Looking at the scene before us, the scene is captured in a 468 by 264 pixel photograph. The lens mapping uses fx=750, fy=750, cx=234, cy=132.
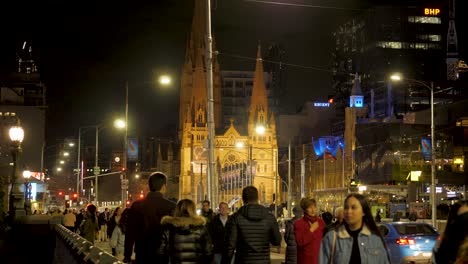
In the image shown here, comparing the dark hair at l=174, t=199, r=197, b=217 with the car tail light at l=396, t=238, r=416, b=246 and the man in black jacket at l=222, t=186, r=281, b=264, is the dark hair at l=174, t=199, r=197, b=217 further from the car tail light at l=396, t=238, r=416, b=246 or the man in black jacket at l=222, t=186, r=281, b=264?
the car tail light at l=396, t=238, r=416, b=246

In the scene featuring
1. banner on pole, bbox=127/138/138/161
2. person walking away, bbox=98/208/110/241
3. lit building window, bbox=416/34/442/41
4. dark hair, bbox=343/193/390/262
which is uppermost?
lit building window, bbox=416/34/442/41

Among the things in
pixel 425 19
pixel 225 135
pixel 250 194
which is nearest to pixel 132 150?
pixel 250 194

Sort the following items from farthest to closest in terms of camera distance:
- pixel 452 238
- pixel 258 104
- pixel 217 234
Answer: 1. pixel 258 104
2. pixel 217 234
3. pixel 452 238

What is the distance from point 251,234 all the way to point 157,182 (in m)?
1.33

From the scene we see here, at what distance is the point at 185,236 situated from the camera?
8.56 m

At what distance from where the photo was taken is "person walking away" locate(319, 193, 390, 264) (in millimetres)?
6039

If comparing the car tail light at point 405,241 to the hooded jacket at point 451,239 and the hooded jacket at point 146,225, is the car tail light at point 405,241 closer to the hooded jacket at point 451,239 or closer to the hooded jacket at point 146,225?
the hooded jacket at point 146,225

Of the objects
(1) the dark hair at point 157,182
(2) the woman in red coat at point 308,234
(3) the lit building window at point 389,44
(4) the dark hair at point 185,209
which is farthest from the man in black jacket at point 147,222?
(3) the lit building window at point 389,44

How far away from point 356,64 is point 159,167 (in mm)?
48702

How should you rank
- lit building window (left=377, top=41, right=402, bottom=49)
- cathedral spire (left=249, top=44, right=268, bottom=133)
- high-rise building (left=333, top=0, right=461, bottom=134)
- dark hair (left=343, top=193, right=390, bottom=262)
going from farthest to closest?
cathedral spire (left=249, top=44, right=268, bottom=133)
lit building window (left=377, top=41, right=402, bottom=49)
high-rise building (left=333, top=0, right=461, bottom=134)
dark hair (left=343, top=193, right=390, bottom=262)

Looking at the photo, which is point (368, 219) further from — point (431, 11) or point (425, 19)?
point (431, 11)

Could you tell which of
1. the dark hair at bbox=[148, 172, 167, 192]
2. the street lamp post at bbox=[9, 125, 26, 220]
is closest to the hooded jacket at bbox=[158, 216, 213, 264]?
the dark hair at bbox=[148, 172, 167, 192]

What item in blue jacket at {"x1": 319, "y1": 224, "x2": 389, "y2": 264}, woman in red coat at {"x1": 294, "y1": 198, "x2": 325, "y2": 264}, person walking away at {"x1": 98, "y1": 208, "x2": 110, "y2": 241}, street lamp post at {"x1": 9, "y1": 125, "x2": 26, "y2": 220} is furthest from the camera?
person walking away at {"x1": 98, "y1": 208, "x2": 110, "y2": 241}

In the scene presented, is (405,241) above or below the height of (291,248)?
below
